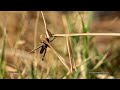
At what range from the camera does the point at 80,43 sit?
211 centimetres
